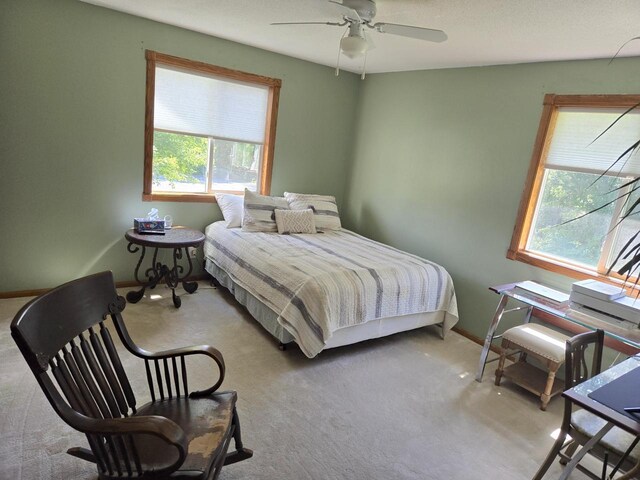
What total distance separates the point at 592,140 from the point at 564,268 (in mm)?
961

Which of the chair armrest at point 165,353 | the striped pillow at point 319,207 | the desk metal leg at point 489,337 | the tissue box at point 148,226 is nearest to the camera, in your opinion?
the chair armrest at point 165,353

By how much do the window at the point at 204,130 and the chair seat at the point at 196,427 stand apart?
261 centimetres

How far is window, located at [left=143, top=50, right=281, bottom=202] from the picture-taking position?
3.67 metres

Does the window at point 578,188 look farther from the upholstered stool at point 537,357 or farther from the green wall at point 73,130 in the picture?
the green wall at point 73,130

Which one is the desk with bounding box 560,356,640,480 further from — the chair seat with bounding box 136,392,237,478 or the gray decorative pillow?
the gray decorative pillow

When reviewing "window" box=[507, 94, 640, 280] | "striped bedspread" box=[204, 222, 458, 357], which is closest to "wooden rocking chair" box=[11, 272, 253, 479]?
"striped bedspread" box=[204, 222, 458, 357]

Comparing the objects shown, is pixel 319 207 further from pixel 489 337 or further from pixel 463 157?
pixel 489 337

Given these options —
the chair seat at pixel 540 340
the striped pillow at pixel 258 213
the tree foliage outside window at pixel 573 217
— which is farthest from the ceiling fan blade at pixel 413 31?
the striped pillow at pixel 258 213

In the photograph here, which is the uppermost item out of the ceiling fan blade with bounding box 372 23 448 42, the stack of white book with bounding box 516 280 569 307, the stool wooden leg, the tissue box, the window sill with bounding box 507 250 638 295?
the ceiling fan blade with bounding box 372 23 448 42

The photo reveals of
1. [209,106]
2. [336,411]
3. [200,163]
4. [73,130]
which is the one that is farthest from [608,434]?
[73,130]

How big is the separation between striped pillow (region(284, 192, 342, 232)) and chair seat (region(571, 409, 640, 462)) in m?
2.94

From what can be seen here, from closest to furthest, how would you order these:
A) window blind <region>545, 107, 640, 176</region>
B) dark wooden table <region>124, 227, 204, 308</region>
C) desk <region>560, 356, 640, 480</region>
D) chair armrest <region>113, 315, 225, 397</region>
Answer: desk <region>560, 356, 640, 480</region>, chair armrest <region>113, 315, 225, 397</region>, window blind <region>545, 107, 640, 176</region>, dark wooden table <region>124, 227, 204, 308</region>

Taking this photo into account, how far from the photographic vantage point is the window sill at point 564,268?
9.05ft

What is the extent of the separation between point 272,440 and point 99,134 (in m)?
2.92
